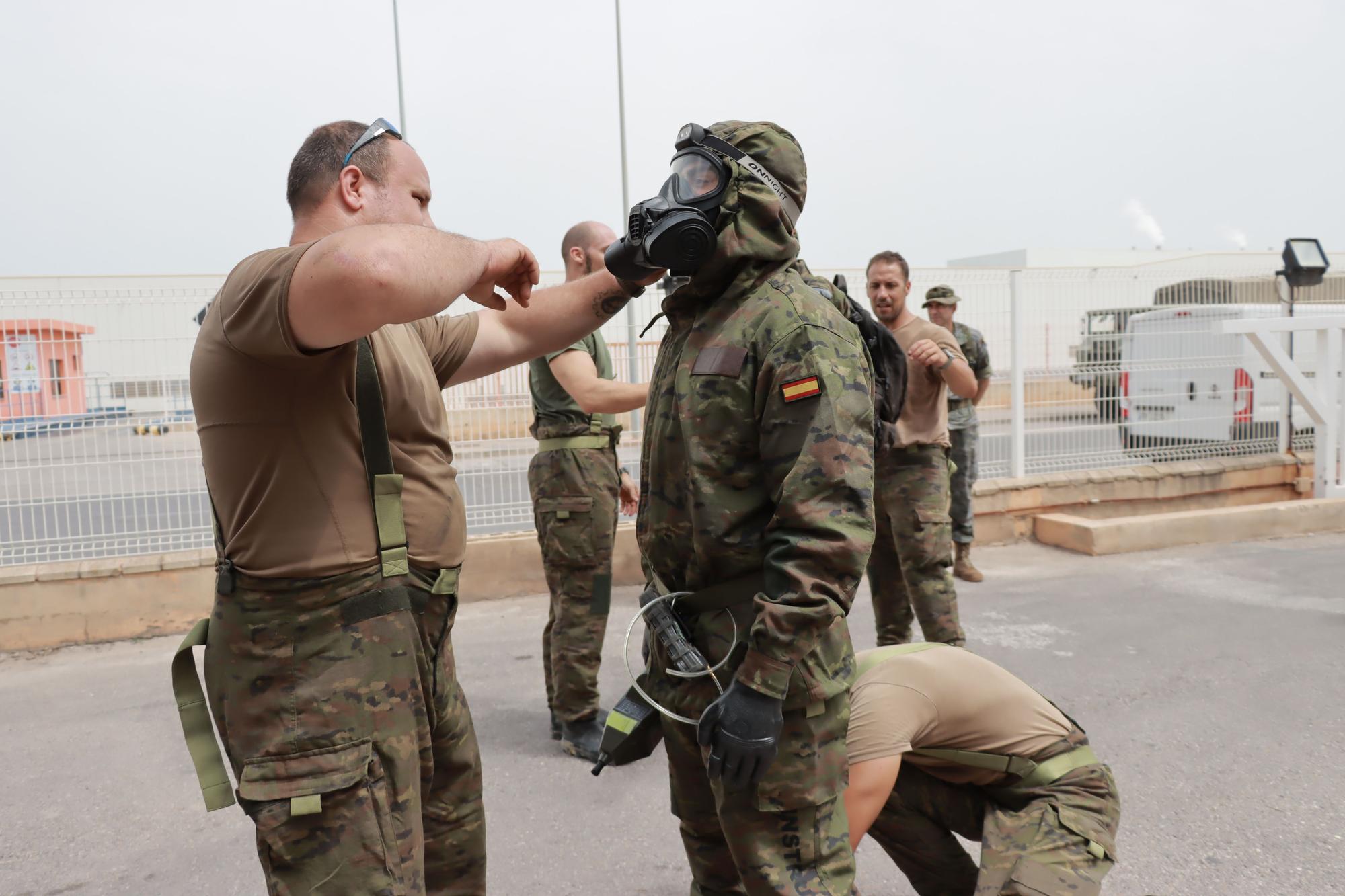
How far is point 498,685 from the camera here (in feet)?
15.9

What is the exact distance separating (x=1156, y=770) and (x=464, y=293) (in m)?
3.20

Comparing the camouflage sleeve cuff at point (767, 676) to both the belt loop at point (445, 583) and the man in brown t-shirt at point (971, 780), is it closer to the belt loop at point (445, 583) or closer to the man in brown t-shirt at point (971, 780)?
the man in brown t-shirt at point (971, 780)

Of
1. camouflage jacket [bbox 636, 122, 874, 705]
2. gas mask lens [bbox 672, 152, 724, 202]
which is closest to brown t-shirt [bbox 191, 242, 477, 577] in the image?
camouflage jacket [bbox 636, 122, 874, 705]

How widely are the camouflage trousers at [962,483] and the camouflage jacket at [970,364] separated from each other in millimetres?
74

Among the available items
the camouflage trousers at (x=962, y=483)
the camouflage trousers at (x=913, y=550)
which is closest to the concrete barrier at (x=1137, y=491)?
the camouflage trousers at (x=962, y=483)

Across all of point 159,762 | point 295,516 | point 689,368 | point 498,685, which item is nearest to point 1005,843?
point 689,368

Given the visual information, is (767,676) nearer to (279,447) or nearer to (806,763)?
(806,763)

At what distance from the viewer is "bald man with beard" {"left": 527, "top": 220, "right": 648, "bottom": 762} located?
156 inches

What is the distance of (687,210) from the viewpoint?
6.63 ft

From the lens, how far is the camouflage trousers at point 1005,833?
2.28 meters

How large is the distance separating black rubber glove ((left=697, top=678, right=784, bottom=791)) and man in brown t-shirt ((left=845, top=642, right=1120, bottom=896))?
49 centimetres

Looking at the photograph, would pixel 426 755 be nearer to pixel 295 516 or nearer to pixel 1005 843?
pixel 295 516

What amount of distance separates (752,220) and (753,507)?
64 cm

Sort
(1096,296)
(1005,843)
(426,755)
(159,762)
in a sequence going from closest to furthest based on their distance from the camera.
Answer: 1. (426,755)
2. (1005,843)
3. (159,762)
4. (1096,296)
